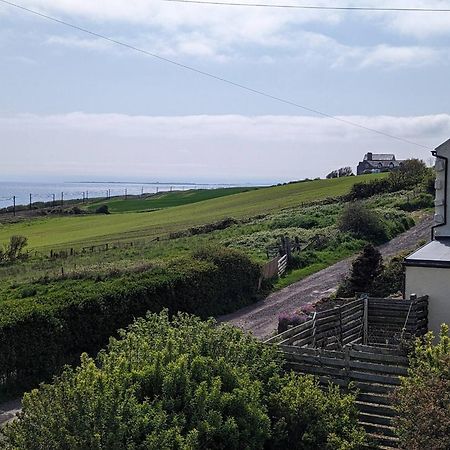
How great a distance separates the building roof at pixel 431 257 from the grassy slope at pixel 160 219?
37.6m

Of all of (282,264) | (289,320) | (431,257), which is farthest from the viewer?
(282,264)

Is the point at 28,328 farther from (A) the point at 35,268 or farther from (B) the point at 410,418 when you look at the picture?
(A) the point at 35,268

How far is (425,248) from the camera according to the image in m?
19.0

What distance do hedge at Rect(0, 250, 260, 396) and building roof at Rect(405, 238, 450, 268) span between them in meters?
9.03

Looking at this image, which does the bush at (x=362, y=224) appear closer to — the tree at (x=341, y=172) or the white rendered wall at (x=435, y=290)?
the white rendered wall at (x=435, y=290)

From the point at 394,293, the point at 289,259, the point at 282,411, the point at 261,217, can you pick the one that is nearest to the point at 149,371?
the point at 282,411

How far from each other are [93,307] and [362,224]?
2474 cm

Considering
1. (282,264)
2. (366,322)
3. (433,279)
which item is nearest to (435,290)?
(433,279)

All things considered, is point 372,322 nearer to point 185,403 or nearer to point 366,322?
point 366,322

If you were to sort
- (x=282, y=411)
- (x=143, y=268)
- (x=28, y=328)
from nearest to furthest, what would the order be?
1. (x=282, y=411)
2. (x=28, y=328)
3. (x=143, y=268)

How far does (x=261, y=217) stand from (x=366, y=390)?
4680cm

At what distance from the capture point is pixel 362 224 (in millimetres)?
40188

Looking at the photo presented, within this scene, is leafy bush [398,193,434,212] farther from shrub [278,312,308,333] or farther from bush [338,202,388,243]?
shrub [278,312,308,333]

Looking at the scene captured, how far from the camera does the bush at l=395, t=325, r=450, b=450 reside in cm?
799
